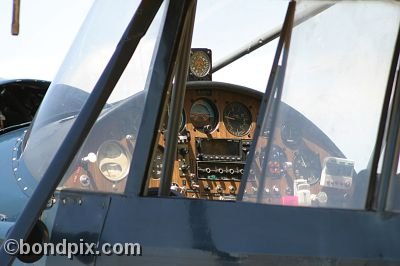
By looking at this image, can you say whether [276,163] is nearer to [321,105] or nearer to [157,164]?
[321,105]

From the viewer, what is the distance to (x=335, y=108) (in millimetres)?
1726

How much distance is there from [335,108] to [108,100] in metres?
0.62

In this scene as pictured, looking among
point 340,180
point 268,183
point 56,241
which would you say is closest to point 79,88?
point 56,241

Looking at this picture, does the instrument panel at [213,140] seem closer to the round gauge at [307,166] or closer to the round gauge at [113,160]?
the round gauge at [113,160]

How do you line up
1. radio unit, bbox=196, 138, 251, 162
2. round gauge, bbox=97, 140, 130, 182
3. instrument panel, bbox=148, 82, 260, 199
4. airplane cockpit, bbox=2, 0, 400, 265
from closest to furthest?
airplane cockpit, bbox=2, 0, 400, 265, round gauge, bbox=97, 140, 130, 182, instrument panel, bbox=148, 82, 260, 199, radio unit, bbox=196, 138, 251, 162

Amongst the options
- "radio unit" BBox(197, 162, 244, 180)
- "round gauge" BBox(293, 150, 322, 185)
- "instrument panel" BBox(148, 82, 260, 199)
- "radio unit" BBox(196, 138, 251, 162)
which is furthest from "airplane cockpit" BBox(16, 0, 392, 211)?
"radio unit" BBox(196, 138, 251, 162)

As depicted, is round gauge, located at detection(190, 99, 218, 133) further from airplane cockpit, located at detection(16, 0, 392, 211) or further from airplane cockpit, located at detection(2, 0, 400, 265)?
airplane cockpit, located at detection(2, 0, 400, 265)

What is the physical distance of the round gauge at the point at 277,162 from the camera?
178 centimetres

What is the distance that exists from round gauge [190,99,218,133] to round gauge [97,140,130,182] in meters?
3.58

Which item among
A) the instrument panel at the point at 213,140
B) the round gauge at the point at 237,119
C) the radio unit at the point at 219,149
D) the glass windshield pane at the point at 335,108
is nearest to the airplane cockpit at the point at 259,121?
the glass windshield pane at the point at 335,108

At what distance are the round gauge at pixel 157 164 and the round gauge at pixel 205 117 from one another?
3.36 metres

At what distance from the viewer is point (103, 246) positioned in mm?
1676

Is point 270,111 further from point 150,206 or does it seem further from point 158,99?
point 150,206

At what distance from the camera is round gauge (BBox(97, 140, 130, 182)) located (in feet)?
5.82
